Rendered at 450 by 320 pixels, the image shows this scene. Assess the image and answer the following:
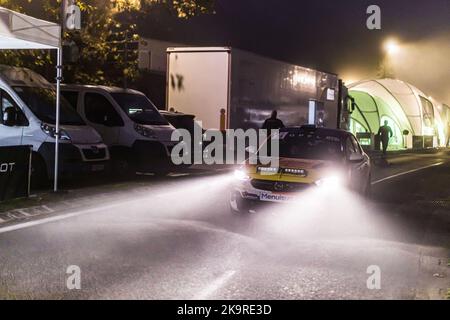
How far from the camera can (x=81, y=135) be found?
1277cm

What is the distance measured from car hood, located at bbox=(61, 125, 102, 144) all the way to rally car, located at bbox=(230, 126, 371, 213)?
4256mm

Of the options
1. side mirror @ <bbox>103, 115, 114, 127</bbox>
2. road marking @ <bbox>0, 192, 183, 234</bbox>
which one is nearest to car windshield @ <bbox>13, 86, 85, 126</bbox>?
side mirror @ <bbox>103, 115, 114, 127</bbox>

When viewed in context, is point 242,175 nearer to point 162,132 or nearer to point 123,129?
point 162,132

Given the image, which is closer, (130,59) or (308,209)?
(308,209)

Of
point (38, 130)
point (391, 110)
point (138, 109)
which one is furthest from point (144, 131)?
point (391, 110)

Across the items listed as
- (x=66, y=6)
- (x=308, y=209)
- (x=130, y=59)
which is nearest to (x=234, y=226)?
(x=308, y=209)

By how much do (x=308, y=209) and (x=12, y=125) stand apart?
6.40m

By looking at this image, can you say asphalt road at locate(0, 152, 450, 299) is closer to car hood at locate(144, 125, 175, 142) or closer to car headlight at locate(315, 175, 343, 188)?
car headlight at locate(315, 175, 343, 188)

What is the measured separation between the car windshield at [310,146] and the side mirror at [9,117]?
5315mm

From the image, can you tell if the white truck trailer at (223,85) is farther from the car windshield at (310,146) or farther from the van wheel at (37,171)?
the car windshield at (310,146)

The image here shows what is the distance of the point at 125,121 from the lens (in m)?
14.6

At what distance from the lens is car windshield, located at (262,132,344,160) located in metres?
9.84

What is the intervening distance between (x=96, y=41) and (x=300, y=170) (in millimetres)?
9616
